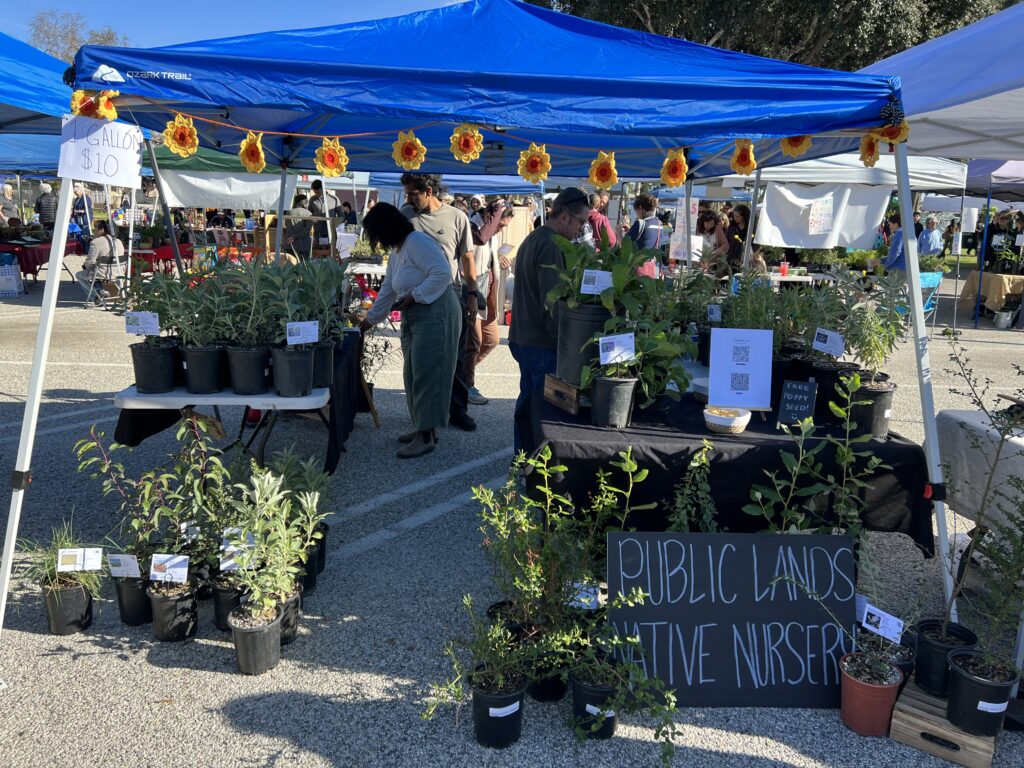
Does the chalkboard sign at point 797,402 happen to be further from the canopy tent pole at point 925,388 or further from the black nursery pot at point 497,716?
the black nursery pot at point 497,716

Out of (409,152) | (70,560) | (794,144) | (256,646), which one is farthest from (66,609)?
(794,144)

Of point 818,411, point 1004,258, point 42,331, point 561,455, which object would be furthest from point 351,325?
point 1004,258

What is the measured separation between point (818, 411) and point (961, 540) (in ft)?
4.03

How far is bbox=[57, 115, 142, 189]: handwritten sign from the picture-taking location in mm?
2477

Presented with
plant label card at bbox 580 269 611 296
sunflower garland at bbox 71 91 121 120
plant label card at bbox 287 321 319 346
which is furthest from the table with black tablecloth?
sunflower garland at bbox 71 91 121 120

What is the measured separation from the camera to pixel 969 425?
2.99 m

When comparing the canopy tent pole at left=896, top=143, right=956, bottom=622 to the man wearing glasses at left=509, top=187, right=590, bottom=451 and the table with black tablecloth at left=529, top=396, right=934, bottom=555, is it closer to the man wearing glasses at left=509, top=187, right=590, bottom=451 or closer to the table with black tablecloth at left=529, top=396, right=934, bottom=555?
the table with black tablecloth at left=529, top=396, right=934, bottom=555

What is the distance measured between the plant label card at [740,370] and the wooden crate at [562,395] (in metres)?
0.52

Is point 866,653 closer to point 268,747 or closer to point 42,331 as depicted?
point 268,747

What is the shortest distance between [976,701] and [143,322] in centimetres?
323

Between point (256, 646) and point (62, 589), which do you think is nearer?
point (256, 646)

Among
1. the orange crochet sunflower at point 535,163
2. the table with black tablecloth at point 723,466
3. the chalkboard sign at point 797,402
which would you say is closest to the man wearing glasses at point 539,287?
the orange crochet sunflower at point 535,163

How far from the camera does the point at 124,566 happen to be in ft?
9.00

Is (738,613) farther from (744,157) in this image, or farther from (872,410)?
(744,157)
